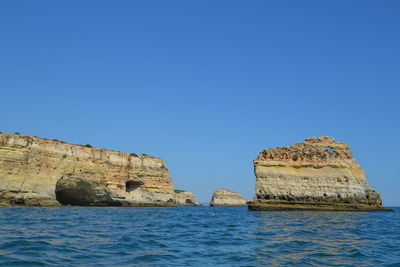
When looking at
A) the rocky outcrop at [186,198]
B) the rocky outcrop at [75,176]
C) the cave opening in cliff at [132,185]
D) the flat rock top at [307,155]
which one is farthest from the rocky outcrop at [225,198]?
the flat rock top at [307,155]

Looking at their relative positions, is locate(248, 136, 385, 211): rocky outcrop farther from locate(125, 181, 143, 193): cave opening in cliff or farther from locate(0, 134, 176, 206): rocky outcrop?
locate(125, 181, 143, 193): cave opening in cliff

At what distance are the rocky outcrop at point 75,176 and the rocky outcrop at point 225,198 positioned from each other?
2088 inches

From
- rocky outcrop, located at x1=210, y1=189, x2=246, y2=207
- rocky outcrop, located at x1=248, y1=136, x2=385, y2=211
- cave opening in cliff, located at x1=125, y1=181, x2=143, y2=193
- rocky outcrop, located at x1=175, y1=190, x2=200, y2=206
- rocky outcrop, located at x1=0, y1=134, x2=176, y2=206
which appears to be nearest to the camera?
rocky outcrop, located at x1=248, y1=136, x2=385, y2=211

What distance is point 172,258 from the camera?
9.84 meters

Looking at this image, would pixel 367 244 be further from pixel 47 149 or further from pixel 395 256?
pixel 47 149

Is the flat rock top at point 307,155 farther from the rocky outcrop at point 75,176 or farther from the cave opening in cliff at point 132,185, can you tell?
the cave opening in cliff at point 132,185

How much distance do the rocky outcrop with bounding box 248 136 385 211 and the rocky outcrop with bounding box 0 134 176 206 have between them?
22.4 m

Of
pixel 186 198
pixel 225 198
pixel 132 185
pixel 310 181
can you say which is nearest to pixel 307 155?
pixel 310 181

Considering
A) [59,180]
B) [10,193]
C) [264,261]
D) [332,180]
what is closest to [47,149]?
[59,180]

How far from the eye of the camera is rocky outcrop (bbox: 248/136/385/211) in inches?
1558

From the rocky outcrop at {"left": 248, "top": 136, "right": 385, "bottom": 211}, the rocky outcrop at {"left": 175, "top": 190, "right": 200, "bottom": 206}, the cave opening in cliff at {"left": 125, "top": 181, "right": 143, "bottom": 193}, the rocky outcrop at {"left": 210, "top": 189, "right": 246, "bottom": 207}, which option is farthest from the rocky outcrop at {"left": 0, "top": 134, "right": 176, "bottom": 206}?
the rocky outcrop at {"left": 210, "top": 189, "right": 246, "bottom": 207}

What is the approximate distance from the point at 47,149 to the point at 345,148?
35.2 metres

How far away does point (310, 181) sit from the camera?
4050 cm

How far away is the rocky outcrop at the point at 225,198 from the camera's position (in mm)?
117688
